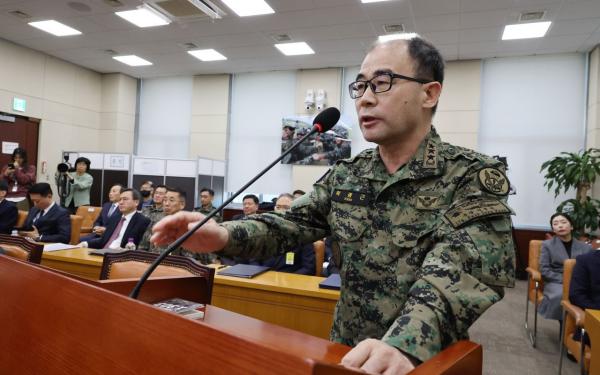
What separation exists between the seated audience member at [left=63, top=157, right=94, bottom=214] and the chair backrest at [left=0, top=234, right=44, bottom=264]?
18.2ft

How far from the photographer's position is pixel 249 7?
5.59 meters

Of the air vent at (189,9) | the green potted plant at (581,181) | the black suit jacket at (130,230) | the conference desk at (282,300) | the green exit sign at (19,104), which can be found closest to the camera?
the conference desk at (282,300)

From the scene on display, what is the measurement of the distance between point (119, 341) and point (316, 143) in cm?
758

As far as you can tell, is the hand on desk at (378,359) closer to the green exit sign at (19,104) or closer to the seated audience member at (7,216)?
the seated audience member at (7,216)

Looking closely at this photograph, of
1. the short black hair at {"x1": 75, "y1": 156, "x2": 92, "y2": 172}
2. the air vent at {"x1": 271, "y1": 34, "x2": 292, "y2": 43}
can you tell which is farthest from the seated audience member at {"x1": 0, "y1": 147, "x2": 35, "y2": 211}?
the air vent at {"x1": 271, "y1": 34, "x2": 292, "y2": 43}

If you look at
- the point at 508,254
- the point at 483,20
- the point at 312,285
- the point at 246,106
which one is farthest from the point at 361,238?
the point at 246,106

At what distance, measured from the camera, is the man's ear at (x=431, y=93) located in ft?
3.60

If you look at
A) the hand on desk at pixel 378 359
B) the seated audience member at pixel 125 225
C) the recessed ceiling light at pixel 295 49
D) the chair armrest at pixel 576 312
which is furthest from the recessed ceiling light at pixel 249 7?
the hand on desk at pixel 378 359

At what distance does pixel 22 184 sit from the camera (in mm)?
6594

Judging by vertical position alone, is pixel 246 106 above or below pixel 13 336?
above

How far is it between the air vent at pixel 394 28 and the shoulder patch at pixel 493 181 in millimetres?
5465

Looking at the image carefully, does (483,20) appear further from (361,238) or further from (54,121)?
(54,121)

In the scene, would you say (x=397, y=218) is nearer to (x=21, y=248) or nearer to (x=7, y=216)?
(x=21, y=248)

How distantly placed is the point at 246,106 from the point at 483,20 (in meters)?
4.73
